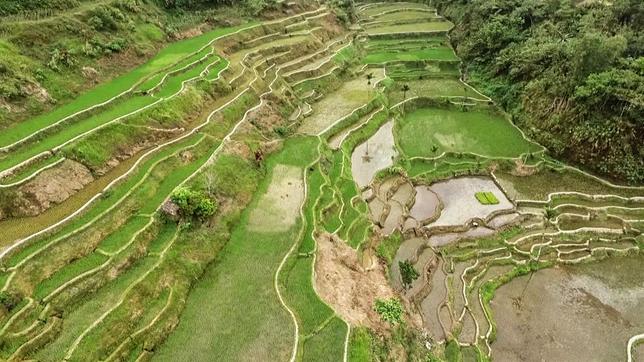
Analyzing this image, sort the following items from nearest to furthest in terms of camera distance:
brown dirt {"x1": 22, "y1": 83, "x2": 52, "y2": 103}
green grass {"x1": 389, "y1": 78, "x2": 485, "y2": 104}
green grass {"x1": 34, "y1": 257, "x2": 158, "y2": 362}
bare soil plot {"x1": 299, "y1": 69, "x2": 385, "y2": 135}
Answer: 1. green grass {"x1": 34, "y1": 257, "x2": 158, "y2": 362}
2. brown dirt {"x1": 22, "y1": 83, "x2": 52, "y2": 103}
3. bare soil plot {"x1": 299, "y1": 69, "x2": 385, "y2": 135}
4. green grass {"x1": 389, "y1": 78, "x2": 485, "y2": 104}

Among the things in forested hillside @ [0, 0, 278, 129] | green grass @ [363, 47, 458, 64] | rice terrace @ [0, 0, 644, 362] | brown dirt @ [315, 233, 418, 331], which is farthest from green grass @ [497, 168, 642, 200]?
forested hillside @ [0, 0, 278, 129]

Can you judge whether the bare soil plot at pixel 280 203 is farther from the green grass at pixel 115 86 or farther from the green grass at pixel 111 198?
the green grass at pixel 115 86

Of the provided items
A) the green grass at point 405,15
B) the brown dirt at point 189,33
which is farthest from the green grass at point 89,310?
the green grass at point 405,15

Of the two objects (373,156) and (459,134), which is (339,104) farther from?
(459,134)

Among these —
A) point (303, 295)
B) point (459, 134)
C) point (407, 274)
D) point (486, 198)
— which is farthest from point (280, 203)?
→ point (459, 134)

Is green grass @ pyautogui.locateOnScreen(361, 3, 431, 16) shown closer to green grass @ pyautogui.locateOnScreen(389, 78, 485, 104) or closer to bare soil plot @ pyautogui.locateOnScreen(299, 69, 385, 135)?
green grass @ pyautogui.locateOnScreen(389, 78, 485, 104)

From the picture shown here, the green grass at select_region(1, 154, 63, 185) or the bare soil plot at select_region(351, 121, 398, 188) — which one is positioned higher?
the green grass at select_region(1, 154, 63, 185)

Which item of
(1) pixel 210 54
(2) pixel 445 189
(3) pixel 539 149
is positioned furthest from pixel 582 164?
(1) pixel 210 54
